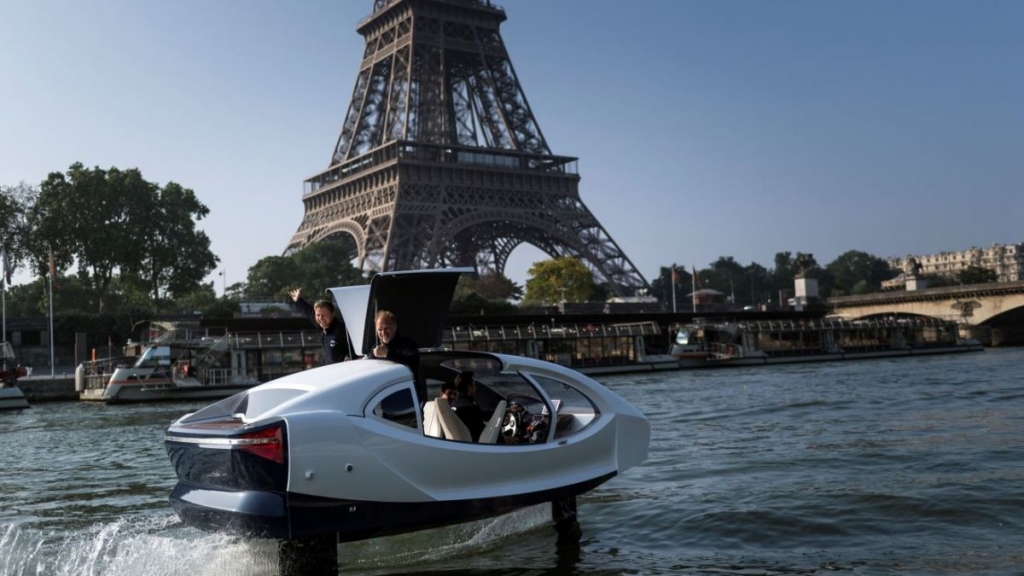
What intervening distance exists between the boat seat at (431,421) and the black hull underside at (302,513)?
767 mm

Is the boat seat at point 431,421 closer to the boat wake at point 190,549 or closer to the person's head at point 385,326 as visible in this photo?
the person's head at point 385,326

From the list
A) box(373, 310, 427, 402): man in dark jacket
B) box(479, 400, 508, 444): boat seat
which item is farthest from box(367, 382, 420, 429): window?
box(479, 400, 508, 444): boat seat

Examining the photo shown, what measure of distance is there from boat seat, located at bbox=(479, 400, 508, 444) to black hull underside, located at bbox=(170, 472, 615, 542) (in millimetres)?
804

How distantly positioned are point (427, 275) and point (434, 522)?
7.30 ft

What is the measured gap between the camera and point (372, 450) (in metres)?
6.83

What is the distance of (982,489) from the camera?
1081 centimetres

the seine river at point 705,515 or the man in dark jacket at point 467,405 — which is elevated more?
the man in dark jacket at point 467,405

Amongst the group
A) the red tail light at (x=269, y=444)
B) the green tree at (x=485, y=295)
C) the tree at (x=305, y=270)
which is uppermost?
the tree at (x=305, y=270)

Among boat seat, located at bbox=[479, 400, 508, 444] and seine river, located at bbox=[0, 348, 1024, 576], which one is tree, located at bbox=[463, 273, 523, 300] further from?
boat seat, located at bbox=[479, 400, 508, 444]

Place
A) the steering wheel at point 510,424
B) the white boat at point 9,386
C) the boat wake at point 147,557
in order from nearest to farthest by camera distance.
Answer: the boat wake at point 147,557 → the steering wheel at point 510,424 → the white boat at point 9,386

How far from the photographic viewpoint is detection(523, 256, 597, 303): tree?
8112cm

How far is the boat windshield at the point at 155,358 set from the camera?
4278 cm

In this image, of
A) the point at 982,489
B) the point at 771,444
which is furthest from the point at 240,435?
the point at 771,444

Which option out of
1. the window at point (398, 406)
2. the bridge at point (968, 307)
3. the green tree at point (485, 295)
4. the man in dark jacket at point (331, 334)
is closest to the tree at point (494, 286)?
the green tree at point (485, 295)
